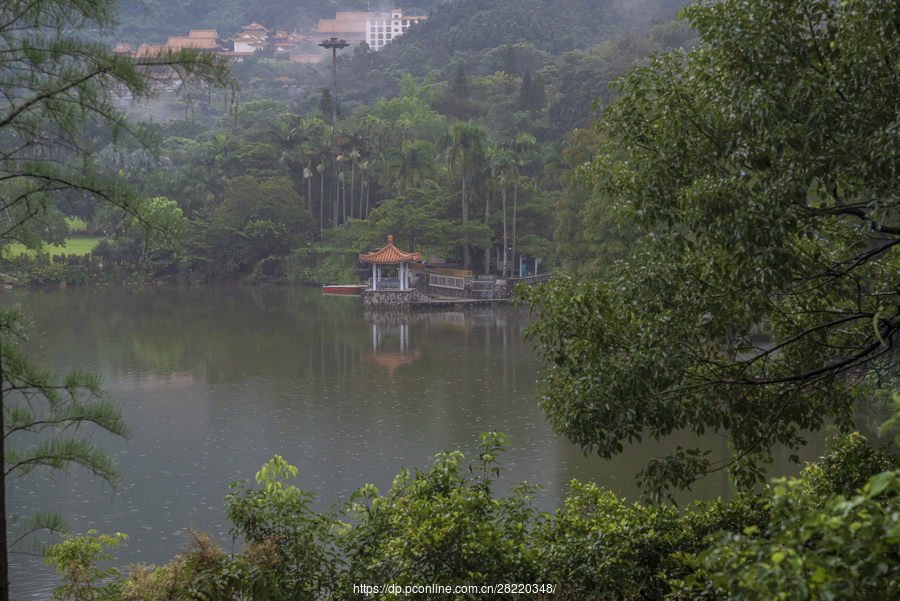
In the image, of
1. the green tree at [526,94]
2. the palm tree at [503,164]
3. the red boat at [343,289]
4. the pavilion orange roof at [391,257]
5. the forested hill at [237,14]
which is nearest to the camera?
the pavilion orange roof at [391,257]

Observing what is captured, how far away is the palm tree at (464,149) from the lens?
112 ft

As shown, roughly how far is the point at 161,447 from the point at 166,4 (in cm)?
9583

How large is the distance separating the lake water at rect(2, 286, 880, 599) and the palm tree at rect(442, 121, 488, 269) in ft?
30.0

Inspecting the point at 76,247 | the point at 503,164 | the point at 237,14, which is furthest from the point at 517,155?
the point at 237,14

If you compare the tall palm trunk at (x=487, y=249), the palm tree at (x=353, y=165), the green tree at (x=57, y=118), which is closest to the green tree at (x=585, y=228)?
the tall palm trunk at (x=487, y=249)

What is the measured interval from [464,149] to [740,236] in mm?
30872

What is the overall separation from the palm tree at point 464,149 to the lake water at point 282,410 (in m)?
9.14

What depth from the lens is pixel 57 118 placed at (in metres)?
3.94

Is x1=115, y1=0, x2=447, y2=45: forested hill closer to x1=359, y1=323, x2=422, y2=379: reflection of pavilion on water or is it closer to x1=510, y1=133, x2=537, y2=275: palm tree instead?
x1=510, y1=133, x2=537, y2=275: palm tree

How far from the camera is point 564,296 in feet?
16.9

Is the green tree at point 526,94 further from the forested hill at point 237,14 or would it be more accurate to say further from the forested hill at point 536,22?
the forested hill at point 237,14

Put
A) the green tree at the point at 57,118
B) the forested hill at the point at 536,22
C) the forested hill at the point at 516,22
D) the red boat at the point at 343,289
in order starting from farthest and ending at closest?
the forested hill at the point at 516,22, the forested hill at the point at 536,22, the red boat at the point at 343,289, the green tree at the point at 57,118

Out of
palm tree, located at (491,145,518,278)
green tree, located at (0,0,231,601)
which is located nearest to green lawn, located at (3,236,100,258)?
palm tree, located at (491,145,518,278)

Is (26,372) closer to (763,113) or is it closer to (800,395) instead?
(763,113)
